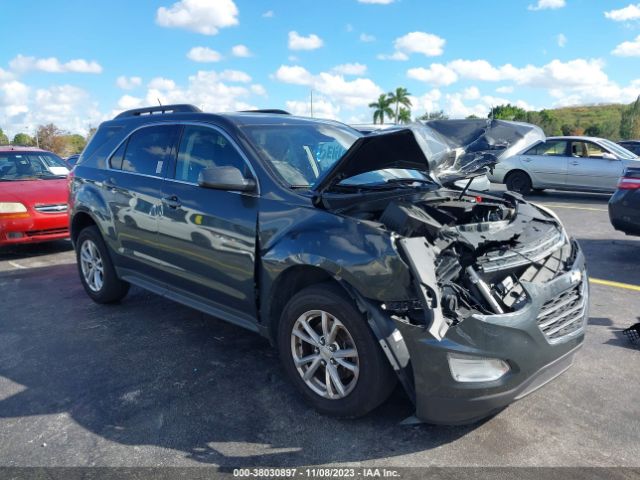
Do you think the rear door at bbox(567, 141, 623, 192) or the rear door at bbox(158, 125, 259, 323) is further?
the rear door at bbox(567, 141, 623, 192)

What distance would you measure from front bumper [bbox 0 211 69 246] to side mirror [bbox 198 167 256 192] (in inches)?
190

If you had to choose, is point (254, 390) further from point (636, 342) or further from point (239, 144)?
point (636, 342)

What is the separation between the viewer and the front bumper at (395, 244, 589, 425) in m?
2.62

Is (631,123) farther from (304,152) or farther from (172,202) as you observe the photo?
(172,202)

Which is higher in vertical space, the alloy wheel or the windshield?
the windshield

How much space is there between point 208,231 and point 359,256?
1.43 meters

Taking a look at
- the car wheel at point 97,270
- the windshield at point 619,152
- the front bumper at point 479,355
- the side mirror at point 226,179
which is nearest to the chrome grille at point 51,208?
the car wheel at point 97,270

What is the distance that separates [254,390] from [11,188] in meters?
6.40

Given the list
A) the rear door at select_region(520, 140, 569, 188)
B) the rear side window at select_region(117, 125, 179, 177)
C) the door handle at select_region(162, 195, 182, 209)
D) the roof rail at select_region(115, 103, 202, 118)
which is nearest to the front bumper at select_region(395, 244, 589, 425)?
the door handle at select_region(162, 195, 182, 209)

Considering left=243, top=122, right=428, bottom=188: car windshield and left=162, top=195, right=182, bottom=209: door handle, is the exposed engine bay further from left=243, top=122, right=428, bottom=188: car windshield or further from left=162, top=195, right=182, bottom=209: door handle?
left=162, top=195, right=182, bottom=209: door handle

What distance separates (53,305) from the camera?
555 centimetres

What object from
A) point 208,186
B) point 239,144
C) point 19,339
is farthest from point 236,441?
point 19,339

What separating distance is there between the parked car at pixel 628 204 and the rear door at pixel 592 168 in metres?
6.21

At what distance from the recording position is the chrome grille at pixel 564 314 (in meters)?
2.87
